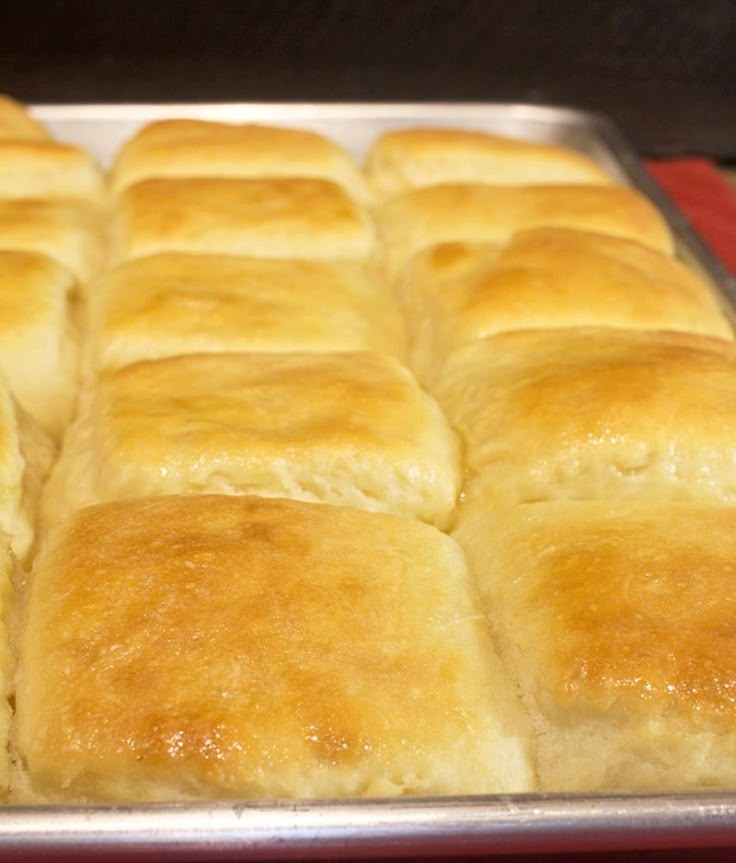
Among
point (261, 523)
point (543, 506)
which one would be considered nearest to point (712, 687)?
point (543, 506)

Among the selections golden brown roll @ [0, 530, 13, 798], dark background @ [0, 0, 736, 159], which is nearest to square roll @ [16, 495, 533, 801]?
golden brown roll @ [0, 530, 13, 798]

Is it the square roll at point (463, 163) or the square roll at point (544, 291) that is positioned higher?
the square roll at point (544, 291)

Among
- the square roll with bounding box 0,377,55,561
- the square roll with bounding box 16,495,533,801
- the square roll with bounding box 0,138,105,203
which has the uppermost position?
the square roll with bounding box 16,495,533,801

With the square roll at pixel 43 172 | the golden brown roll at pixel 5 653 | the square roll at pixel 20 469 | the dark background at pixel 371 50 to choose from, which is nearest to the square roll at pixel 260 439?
the square roll at pixel 20 469

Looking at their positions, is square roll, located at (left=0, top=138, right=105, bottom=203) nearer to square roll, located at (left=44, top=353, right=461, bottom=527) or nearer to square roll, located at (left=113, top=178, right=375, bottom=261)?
square roll, located at (left=113, top=178, right=375, bottom=261)

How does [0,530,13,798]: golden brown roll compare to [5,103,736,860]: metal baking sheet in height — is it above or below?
below

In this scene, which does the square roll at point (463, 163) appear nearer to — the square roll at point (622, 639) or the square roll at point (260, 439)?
the square roll at point (260, 439)

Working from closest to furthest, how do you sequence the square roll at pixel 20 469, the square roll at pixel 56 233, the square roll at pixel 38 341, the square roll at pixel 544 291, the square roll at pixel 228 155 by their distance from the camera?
the square roll at pixel 20 469, the square roll at pixel 38 341, the square roll at pixel 544 291, the square roll at pixel 56 233, the square roll at pixel 228 155

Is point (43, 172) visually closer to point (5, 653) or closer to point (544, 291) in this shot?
point (544, 291)
